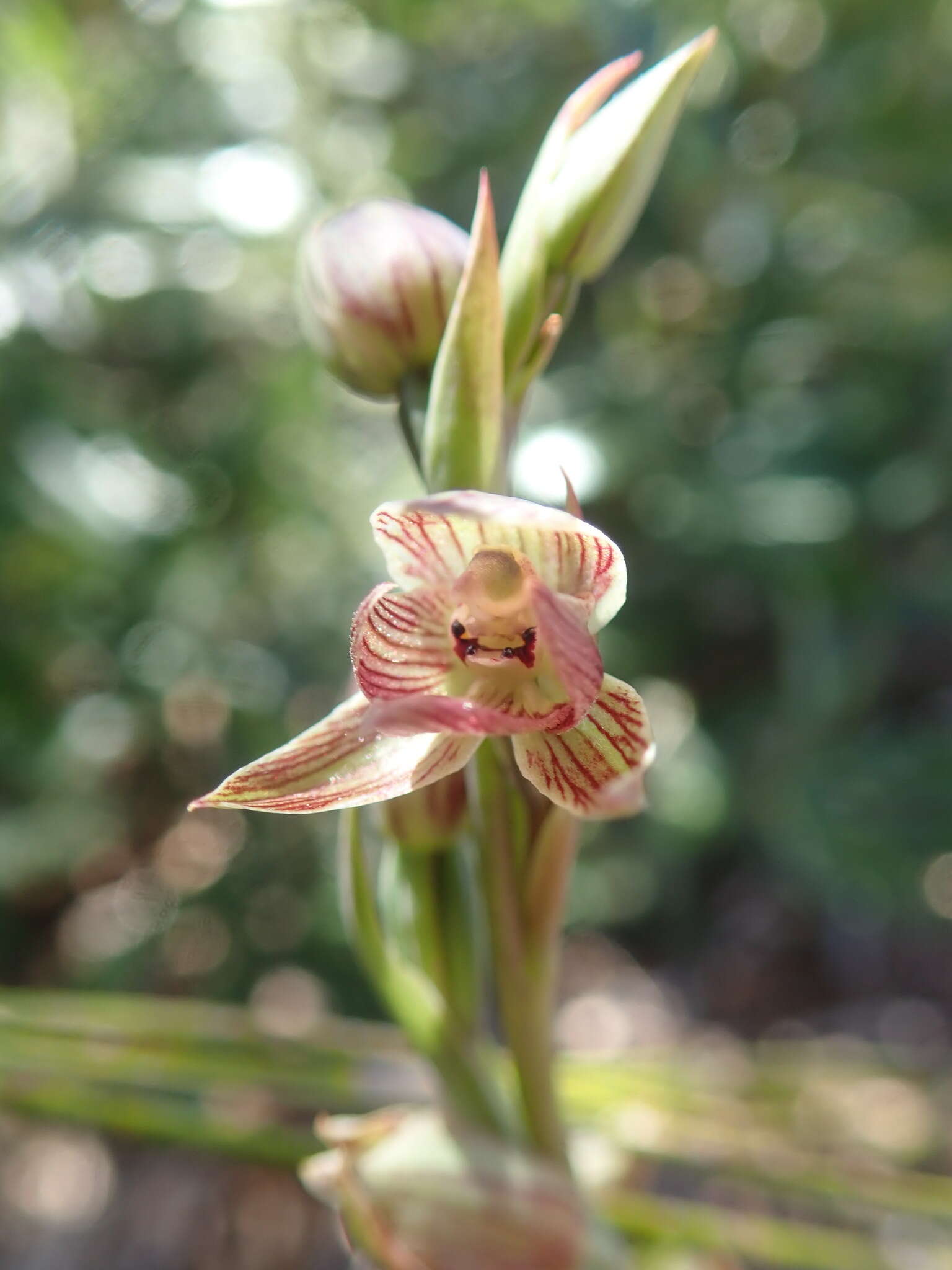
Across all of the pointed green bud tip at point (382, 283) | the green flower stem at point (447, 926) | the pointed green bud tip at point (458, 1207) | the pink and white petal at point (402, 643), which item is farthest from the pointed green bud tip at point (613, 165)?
the pointed green bud tip at point (458, 1207)

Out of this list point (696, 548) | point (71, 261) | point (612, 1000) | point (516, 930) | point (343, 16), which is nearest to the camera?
point (516, 930)

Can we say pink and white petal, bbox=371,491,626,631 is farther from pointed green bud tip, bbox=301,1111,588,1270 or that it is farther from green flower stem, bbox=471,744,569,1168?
pointed green bud tip, bbox=301,1111,588,1270

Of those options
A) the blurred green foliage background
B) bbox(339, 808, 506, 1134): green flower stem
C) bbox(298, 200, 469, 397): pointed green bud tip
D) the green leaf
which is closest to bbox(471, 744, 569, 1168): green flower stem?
bbox(339, 808, 506, 1134): green flower stem

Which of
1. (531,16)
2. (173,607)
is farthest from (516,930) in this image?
(531,16)

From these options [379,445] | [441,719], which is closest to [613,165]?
[441,719]

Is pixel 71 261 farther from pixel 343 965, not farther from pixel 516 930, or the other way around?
pixel 516 930
